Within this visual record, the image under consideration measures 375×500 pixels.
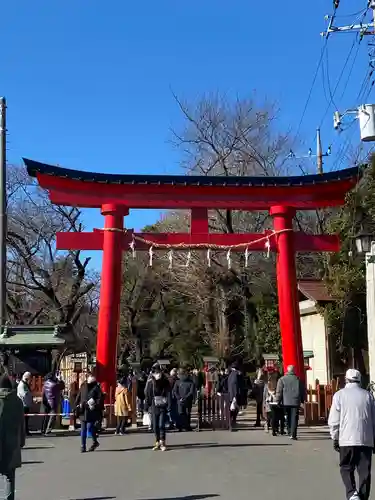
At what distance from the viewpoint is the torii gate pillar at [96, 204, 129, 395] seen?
744 inches

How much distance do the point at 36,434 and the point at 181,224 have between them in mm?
19491

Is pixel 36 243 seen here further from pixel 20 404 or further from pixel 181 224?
pixel 20 404

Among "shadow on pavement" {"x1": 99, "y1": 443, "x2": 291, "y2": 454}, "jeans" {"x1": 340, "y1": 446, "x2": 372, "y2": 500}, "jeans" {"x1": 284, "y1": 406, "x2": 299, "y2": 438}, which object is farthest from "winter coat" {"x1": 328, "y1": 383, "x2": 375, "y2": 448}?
"jeans" {"x1": 284, "y1": 406, "x2": 299, "y2": 438}

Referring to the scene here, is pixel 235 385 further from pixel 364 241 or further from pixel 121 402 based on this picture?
pixel 364 241

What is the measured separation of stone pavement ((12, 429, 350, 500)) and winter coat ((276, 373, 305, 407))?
0.90 m

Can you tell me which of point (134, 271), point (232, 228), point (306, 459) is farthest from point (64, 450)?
point (134, 271)

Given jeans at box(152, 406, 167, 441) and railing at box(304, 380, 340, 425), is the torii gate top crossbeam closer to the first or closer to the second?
railing at box(304, 380, 340, 425)

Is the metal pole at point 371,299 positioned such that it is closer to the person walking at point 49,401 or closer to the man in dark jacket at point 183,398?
the man in dark jacket at point 183,398

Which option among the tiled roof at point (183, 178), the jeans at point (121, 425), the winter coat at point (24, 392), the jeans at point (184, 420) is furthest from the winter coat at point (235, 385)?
the tiled roof at point (183, 178)

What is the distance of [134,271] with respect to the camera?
137 feet

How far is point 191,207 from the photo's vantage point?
20.1 m

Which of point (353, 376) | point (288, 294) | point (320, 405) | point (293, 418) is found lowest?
point (293, 418)

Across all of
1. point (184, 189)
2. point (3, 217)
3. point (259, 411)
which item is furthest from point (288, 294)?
point (3, 217)

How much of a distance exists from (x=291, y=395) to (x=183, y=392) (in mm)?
3527
